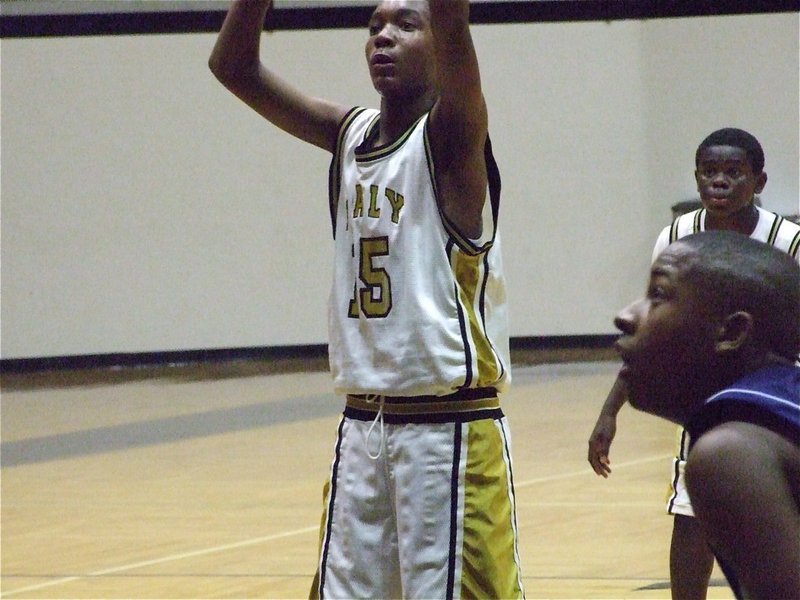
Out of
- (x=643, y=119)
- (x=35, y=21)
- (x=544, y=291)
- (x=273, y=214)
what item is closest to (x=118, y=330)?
(x=273, y=214)

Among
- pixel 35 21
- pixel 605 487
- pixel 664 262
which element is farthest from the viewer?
pixel 35 21

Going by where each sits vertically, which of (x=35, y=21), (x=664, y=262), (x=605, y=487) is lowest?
(x=605, y=487)

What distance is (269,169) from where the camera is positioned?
13680mm

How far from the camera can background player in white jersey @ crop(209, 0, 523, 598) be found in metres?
2.82

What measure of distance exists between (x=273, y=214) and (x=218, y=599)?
8.96 m

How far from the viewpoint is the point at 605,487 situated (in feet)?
23.6

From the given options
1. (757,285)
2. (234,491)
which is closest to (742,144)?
(757,285)

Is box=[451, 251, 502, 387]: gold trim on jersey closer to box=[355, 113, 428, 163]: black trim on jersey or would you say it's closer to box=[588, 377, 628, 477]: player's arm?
box=[355, 113, 428, 163]: black trim on jersey

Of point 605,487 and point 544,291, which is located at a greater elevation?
point 605,487

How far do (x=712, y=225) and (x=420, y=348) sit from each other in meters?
1.59

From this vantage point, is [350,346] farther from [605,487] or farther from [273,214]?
[273,214]

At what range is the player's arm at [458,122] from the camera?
2715 mm

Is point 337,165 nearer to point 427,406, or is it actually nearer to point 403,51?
point 403,51

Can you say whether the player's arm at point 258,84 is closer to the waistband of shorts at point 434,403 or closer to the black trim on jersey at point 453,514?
the waistband of shorts at point 434,403
